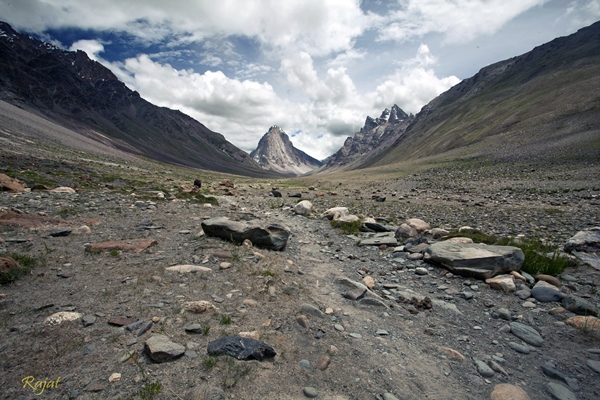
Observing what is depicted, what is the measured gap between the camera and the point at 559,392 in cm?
447

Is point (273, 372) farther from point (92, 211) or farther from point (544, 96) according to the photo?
point (544, 96)

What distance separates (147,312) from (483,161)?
6682 centimetres

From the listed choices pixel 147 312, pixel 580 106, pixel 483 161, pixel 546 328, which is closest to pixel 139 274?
pixel 147 312

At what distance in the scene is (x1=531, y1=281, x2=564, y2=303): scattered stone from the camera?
286 inches

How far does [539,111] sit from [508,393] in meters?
110

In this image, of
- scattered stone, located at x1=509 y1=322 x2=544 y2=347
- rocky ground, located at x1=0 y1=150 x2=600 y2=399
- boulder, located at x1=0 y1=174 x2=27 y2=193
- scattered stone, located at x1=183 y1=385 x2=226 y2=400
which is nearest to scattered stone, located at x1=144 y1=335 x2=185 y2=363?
rocky ground, located at x1=0 y1=150 x2=600 y2=399

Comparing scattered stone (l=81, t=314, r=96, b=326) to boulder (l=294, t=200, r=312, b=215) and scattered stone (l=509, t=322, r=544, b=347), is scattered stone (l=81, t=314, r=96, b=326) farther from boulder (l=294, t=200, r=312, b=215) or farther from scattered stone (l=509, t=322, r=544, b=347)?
boulder (l=294, t=200, r=312, b=215)

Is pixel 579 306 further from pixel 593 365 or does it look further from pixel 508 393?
pixel 508 393

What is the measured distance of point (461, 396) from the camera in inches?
175

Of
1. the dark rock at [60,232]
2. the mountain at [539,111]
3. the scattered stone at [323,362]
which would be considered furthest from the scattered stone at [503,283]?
the mountain at [539,111]

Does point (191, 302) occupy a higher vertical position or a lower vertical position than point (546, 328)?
lower

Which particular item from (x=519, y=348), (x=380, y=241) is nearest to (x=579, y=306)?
(x=519, y=348)

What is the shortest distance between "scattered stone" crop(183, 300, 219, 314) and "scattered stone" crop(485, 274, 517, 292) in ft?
26.3

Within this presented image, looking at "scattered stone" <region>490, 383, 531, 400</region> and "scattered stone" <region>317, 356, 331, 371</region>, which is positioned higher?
"scattered stone" <region>490, 383, 531, 400</region>
